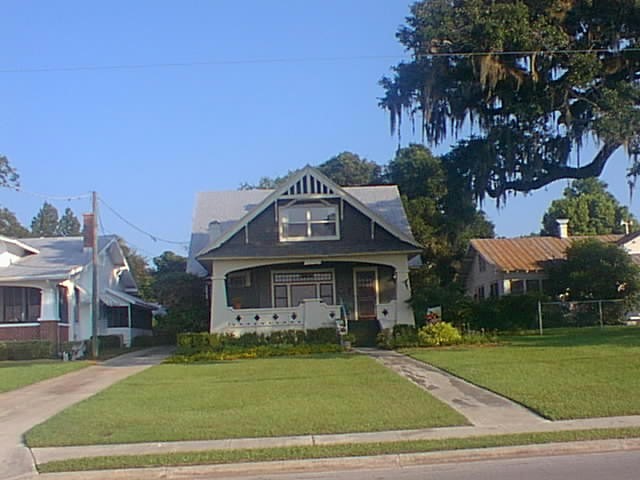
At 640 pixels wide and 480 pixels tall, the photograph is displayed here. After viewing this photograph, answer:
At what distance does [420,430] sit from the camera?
1166cm

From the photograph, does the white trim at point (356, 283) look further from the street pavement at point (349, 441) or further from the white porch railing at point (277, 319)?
the street pavement at point (349, 441)

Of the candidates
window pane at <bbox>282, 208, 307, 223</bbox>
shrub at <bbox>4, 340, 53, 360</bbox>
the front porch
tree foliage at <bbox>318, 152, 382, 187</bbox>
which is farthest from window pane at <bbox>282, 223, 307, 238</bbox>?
tree foliage at <bbox>318, 152, 382, 187</bbox>

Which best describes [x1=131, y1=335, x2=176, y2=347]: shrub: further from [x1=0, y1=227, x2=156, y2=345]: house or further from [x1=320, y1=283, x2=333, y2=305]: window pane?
[x1=320, y1=283, x2=333, y2=305]: window pane

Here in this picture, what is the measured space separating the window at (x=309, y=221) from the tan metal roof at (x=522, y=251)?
13.5 meters

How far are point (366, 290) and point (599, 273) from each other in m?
10.8

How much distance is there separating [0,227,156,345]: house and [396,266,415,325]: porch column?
13.3m

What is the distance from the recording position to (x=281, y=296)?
33.5 metres

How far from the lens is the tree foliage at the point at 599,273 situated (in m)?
35.2

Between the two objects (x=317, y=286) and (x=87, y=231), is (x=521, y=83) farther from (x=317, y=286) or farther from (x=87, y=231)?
(x=87, y=231)

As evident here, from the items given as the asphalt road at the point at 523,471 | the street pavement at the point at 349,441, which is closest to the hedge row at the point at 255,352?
the street pavement at the point at 349,441

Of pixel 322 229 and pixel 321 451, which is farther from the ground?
pixel 322 229

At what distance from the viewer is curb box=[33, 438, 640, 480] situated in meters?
9.91

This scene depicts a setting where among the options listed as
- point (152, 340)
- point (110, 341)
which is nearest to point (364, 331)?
point (110, 341)

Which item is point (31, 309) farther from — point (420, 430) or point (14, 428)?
point (420, 430)
